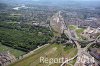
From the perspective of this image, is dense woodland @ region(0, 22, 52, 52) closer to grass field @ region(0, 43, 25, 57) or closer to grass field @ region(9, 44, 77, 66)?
grass field @ region(0, 43, 25, 57)

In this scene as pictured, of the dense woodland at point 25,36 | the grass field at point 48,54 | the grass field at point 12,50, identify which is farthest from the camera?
the dense woodland at point 25,36

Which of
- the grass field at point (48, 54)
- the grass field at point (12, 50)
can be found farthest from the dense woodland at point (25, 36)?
the grass field at point (48, 54)

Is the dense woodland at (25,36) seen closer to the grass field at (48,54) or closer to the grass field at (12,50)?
the grass field at (12,50)

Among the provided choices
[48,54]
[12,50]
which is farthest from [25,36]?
[48,54]

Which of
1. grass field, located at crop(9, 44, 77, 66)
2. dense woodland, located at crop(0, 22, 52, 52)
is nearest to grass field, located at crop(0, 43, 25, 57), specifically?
dense woodland, located at crop(0, 22, 52, 52)

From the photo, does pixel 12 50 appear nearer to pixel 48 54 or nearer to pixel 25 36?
pixel 48 54

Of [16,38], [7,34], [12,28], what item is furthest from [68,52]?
[12,28]

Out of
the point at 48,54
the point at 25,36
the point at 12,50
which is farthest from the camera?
the point at 25,36

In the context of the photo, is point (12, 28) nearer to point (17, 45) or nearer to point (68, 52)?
point (17, 45)
